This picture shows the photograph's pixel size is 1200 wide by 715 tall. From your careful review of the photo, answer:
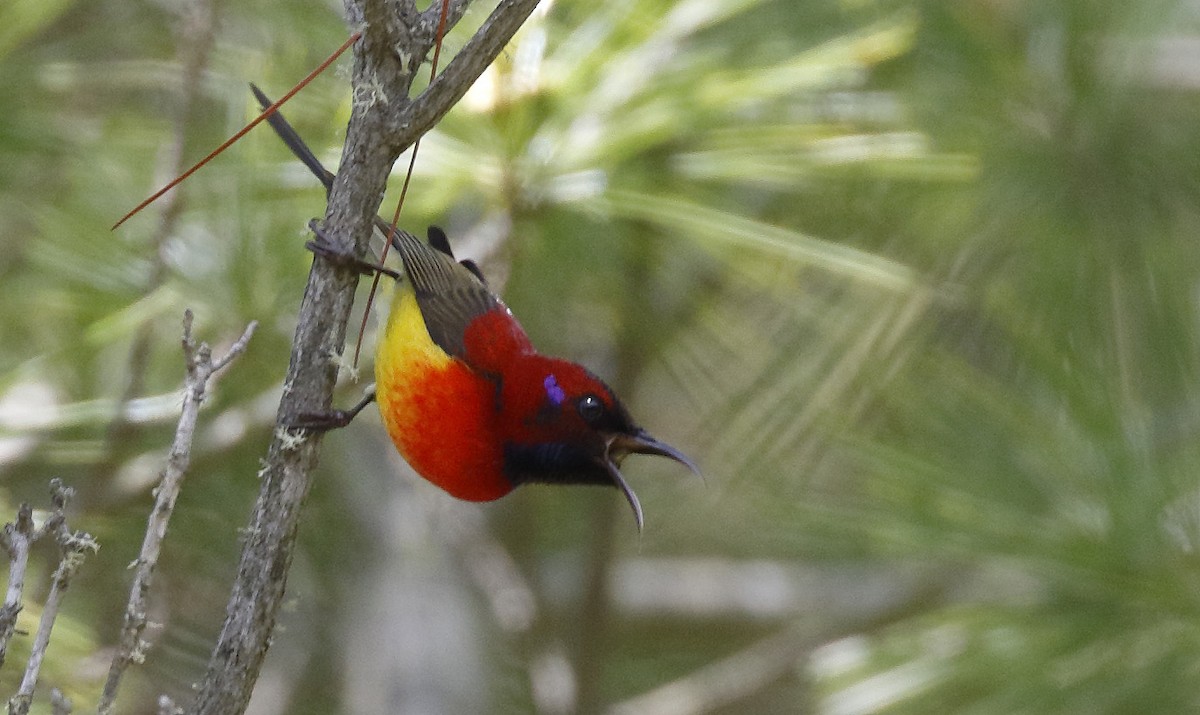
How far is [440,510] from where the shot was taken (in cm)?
311

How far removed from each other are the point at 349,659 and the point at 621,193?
1202 mm

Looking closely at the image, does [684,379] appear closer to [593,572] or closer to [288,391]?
[593,572]

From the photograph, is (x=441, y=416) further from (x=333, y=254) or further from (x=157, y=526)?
(x=157, y=526)

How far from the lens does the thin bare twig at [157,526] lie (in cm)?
117

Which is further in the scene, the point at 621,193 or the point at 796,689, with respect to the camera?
the point at 796,689

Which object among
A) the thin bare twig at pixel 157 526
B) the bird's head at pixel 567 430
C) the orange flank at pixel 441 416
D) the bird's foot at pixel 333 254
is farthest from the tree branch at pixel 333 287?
the bird's head at pixel 567 430

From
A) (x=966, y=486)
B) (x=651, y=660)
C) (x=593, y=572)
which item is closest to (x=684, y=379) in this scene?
(x=593, y=572)

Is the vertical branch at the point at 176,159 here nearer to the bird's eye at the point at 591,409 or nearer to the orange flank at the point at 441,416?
the orange flank at the point at 441,416

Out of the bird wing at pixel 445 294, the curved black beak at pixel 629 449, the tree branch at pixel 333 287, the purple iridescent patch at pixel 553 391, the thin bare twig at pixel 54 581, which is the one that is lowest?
the thin bare twig at pixel 54 581

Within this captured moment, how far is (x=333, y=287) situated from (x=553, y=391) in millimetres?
726

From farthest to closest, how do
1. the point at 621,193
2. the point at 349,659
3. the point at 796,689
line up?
1. the point at 796,689
2. the point at 349,659
3. the point at 621,193

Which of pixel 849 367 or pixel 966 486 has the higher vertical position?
pixel 849 367

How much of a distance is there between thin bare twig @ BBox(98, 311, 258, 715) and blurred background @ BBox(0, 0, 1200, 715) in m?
0.52

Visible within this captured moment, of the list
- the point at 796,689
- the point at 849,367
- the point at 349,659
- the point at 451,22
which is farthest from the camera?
the point at 796,689
